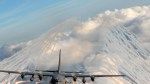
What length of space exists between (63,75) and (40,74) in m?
10.7

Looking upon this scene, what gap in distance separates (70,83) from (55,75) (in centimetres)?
1418

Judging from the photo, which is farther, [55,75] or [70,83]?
[70,83]

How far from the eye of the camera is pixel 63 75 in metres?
149

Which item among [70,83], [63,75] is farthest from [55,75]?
[70,83]

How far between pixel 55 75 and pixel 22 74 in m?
14.5

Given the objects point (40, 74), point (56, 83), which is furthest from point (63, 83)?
Result: point (40, 74)

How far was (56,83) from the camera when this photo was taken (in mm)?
143250

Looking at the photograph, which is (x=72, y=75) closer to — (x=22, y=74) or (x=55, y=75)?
(x=55, y=75)

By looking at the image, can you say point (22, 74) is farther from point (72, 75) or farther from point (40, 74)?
point (72, 75)

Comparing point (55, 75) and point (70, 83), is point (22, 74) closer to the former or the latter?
point (55, 75)

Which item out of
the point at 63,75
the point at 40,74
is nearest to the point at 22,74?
the point at 40,74

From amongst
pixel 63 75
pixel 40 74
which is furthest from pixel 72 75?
pixel 40 74

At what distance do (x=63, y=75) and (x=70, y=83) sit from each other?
37.3 feet

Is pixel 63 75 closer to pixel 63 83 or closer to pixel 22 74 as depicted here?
pixel 63 83
